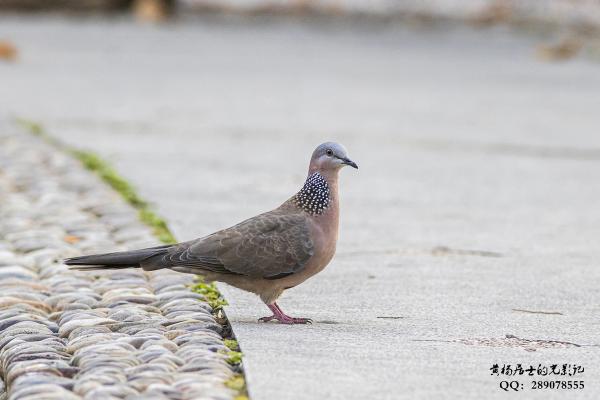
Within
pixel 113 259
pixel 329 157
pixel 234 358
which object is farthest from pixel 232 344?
pixel 329 157

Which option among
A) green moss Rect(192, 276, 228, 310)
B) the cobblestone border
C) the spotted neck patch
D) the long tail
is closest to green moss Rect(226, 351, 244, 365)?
the cobblestone border

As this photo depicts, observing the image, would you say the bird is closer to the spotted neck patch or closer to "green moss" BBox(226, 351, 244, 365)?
the spotted neck patch

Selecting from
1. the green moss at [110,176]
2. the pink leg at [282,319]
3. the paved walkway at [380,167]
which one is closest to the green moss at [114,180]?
the green moss at [110,176]

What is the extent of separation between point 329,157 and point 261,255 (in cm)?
61

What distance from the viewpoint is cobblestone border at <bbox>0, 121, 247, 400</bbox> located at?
4.89 meters

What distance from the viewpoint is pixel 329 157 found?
617cm

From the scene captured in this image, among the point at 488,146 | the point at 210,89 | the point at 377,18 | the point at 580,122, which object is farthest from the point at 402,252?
the point at 377,18

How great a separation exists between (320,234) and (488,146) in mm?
6414

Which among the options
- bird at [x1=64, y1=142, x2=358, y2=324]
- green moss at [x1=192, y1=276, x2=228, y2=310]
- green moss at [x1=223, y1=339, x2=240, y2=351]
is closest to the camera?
green moss at [x1=223, y1=339, x2=240, y2=351]

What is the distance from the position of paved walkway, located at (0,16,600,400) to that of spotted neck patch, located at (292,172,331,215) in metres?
0.51

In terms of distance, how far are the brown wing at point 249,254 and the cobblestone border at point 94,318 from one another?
26 centimetres

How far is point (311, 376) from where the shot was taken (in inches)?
191

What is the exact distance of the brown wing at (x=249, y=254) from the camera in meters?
5.88

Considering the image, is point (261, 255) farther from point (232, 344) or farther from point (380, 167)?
point (380, 167)
